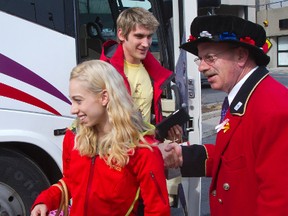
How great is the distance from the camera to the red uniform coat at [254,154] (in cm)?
150

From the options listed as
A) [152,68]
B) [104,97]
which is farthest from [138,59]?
[104,97]

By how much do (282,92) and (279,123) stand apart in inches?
6.6

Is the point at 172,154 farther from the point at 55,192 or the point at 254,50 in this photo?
the point at 254,50

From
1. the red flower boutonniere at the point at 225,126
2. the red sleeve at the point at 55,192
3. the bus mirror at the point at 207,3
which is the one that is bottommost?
the red sleeve at the point at 55,192

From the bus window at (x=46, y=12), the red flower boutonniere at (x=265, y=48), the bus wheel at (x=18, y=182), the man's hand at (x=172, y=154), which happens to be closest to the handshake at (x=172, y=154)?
the man's hand at (x=172, y=154)

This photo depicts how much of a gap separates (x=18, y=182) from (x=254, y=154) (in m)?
1.90

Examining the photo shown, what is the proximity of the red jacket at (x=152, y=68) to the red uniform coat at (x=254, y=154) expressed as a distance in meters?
1.11

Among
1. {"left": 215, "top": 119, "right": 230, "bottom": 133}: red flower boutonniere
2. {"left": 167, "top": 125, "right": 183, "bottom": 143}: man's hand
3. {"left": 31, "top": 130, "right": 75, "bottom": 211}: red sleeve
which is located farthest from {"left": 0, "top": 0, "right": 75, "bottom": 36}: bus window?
{"left": 215, "top": 119, "right": 230, "bottom": 133}: red flower boutonniere

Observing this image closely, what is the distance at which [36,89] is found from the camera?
2.90 m

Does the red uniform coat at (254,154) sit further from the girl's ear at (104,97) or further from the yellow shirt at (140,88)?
the yellow shirt at (140,88)

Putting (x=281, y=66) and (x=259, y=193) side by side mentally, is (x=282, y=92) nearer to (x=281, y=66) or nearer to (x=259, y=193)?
(x=259, y=193)

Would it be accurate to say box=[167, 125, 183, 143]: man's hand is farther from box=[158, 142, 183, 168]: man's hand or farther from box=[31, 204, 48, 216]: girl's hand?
box=[31, 204, 48, 216]: girl's hand

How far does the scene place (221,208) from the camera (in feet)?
5.90

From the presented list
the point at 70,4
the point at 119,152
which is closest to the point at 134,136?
the point at 119,152
